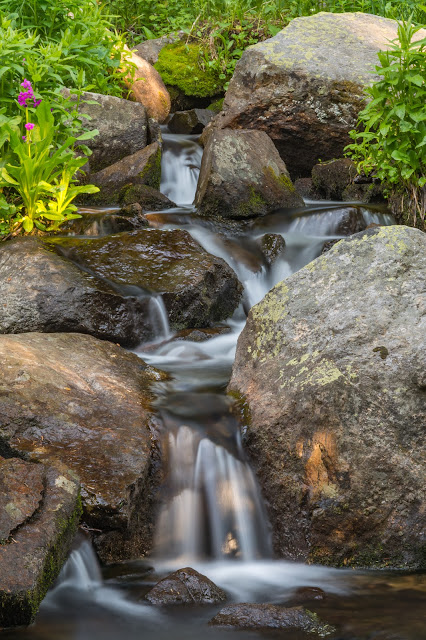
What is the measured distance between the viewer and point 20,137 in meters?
6.25

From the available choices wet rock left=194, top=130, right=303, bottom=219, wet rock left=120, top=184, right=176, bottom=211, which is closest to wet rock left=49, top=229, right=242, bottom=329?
wet rock left=194, top=130, right=303, bottom=219

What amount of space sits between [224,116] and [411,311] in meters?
6.83

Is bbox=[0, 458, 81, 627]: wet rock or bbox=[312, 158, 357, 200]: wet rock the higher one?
bbox=[312, 158, 357, 200]: wet rock

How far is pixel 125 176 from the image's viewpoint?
836 cm

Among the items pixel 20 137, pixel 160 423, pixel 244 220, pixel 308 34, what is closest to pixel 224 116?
pixel 308 34

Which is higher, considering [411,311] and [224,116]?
[224,116]

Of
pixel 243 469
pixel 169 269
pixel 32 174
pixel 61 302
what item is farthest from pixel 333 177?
pixel 243 469

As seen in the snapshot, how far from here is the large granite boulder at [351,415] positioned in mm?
3086

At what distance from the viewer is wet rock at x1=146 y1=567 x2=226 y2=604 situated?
2.67 meters

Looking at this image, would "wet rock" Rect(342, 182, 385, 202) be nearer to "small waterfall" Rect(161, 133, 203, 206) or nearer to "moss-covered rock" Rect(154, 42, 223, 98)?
"small waterfall" Rect(161, 133, 203, 206)

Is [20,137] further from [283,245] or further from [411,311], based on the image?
[411,311]

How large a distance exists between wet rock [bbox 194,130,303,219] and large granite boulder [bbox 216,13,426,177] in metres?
1.42

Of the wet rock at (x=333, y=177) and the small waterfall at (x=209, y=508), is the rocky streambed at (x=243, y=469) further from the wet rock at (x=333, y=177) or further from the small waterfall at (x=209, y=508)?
the wet rock at (x=333, y=177)

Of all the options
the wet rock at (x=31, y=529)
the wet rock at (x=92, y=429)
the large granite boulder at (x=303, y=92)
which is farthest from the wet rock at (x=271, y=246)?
the wet rock at (x=31, y=529)
